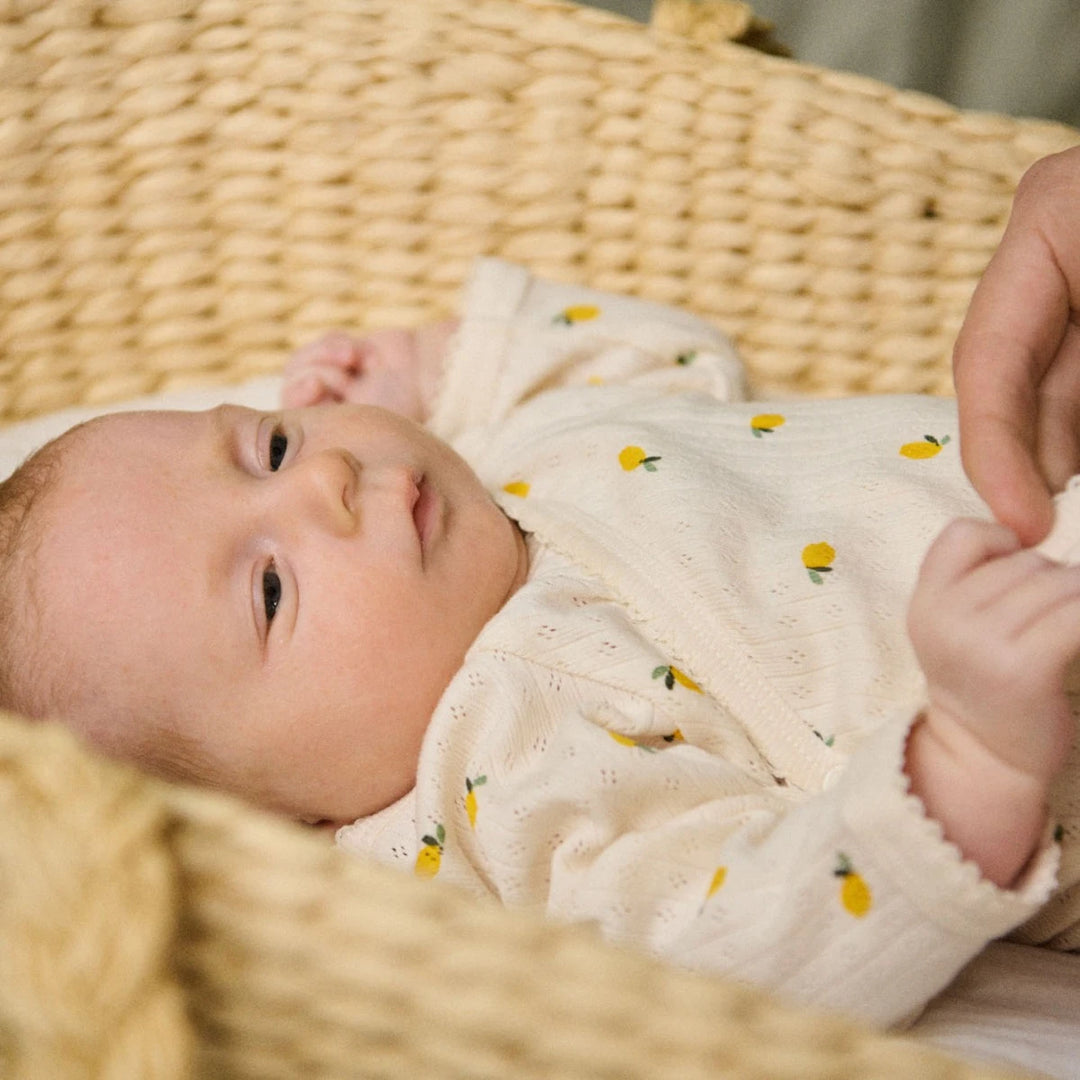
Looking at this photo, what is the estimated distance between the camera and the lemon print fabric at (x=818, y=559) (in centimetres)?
88

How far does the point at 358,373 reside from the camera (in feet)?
4.25

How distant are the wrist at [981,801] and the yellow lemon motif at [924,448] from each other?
325 millimetres

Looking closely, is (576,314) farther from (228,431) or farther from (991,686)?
(991,686)

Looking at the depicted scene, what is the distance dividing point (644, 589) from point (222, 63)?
0.79m

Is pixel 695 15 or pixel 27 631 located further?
pixel 695 15

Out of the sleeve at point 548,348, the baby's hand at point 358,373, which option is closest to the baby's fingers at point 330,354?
the baby's hand at point 358,373

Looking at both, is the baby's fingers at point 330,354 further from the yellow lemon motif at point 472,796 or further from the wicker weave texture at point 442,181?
the yellow lemon motif at point 472,796

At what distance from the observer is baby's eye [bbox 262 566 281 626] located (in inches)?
36.5


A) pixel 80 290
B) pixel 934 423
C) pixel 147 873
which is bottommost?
pixel 80 290

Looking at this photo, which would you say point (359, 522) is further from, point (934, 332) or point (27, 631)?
point (934, 332)

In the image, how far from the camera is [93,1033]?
0.45 m

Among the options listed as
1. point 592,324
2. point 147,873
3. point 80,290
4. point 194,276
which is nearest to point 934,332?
point 592,324

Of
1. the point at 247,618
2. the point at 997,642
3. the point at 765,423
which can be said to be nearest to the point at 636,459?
the point at 765,423

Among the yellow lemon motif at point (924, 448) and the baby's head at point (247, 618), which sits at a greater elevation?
the yellow lemon motif at point (924, 448)
